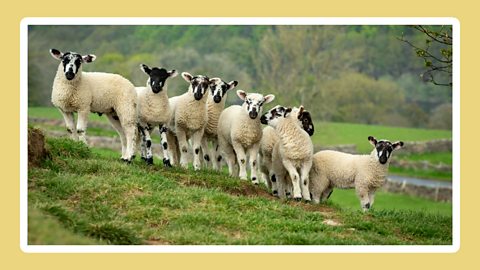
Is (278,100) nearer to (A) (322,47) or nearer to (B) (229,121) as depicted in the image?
(A) (322,47)

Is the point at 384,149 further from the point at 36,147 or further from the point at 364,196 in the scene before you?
the point at 36,147

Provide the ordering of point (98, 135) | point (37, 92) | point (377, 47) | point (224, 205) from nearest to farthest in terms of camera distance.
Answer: point (224, 205) < point (37, 92) < point (377, 47) < point (98, 135)

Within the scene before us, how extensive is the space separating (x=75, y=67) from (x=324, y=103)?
104 feet

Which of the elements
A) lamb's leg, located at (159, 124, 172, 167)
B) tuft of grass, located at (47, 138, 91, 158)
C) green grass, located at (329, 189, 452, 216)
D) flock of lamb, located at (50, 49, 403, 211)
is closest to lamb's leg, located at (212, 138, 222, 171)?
flock of lamb, located at (50, 49, 403, 211)

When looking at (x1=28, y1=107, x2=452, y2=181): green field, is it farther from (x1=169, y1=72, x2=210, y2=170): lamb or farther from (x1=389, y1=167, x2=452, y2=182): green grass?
(x1=169, y1=72, x2=210, y2=170): lamb

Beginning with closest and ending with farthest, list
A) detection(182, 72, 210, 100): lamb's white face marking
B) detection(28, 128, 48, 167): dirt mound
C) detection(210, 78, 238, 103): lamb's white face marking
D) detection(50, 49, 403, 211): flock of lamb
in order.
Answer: detection(28, 128, 48, 167): dirt mound < detection(50, 49, 403, 211): flock of lamb < detection(182, 72, 210, 100): lamb's white face marking < detection(210, 78, 238, 103): lamb's white face marking

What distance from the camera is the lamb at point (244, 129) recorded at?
19297 millimetres

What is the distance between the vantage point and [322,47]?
43500 millimetres

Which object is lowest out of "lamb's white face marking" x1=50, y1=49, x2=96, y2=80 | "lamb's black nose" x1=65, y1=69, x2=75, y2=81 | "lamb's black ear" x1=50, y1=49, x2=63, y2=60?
"lamb's black nose" x1=65, y1=69, x2=75, y2=81

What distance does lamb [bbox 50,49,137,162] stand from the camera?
63.2 feet

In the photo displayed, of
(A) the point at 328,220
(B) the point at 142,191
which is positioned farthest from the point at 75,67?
(A) the point at 328,220

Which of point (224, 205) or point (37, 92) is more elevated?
point (37, 92)

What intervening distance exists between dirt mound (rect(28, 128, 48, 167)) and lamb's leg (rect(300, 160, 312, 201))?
204 inches

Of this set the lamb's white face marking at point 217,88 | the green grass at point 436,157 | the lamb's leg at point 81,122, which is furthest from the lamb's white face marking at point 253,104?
the green grass at point 436,157
